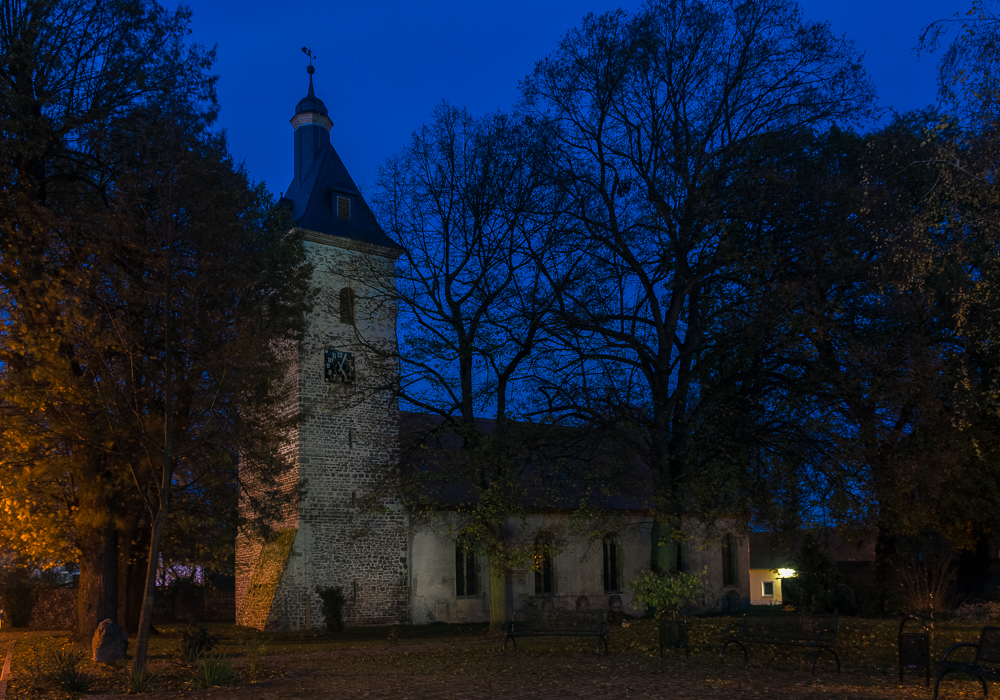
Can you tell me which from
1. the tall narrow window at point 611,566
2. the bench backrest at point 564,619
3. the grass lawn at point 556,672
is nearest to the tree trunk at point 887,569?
the grass lawn at point 556,672

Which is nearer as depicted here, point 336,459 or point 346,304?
point 336,459

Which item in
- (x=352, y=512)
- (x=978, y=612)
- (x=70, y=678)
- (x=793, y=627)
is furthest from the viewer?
(x=352, y=512)

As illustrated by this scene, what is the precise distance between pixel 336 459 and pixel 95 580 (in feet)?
29.6

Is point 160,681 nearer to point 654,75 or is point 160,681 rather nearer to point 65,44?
point 65,44

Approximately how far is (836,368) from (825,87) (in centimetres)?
Result: 673

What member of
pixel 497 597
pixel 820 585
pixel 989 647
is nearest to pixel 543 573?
pixel 497 597

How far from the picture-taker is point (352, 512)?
23.8m

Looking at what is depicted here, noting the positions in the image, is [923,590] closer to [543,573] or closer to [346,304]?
[543,573]

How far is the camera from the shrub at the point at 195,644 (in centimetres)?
1195

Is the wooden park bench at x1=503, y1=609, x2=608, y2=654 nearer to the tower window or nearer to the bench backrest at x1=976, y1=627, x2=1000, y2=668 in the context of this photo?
the bench backrest at x1=976, y1=627, x2=1000, y2=668

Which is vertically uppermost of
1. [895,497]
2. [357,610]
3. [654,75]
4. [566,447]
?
[654,75]

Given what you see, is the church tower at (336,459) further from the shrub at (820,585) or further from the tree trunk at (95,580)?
the shrub at (820,585)

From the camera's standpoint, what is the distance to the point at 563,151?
19109 mm

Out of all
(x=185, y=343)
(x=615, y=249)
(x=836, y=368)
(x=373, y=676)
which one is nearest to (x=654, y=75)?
(x=615, y=249)
